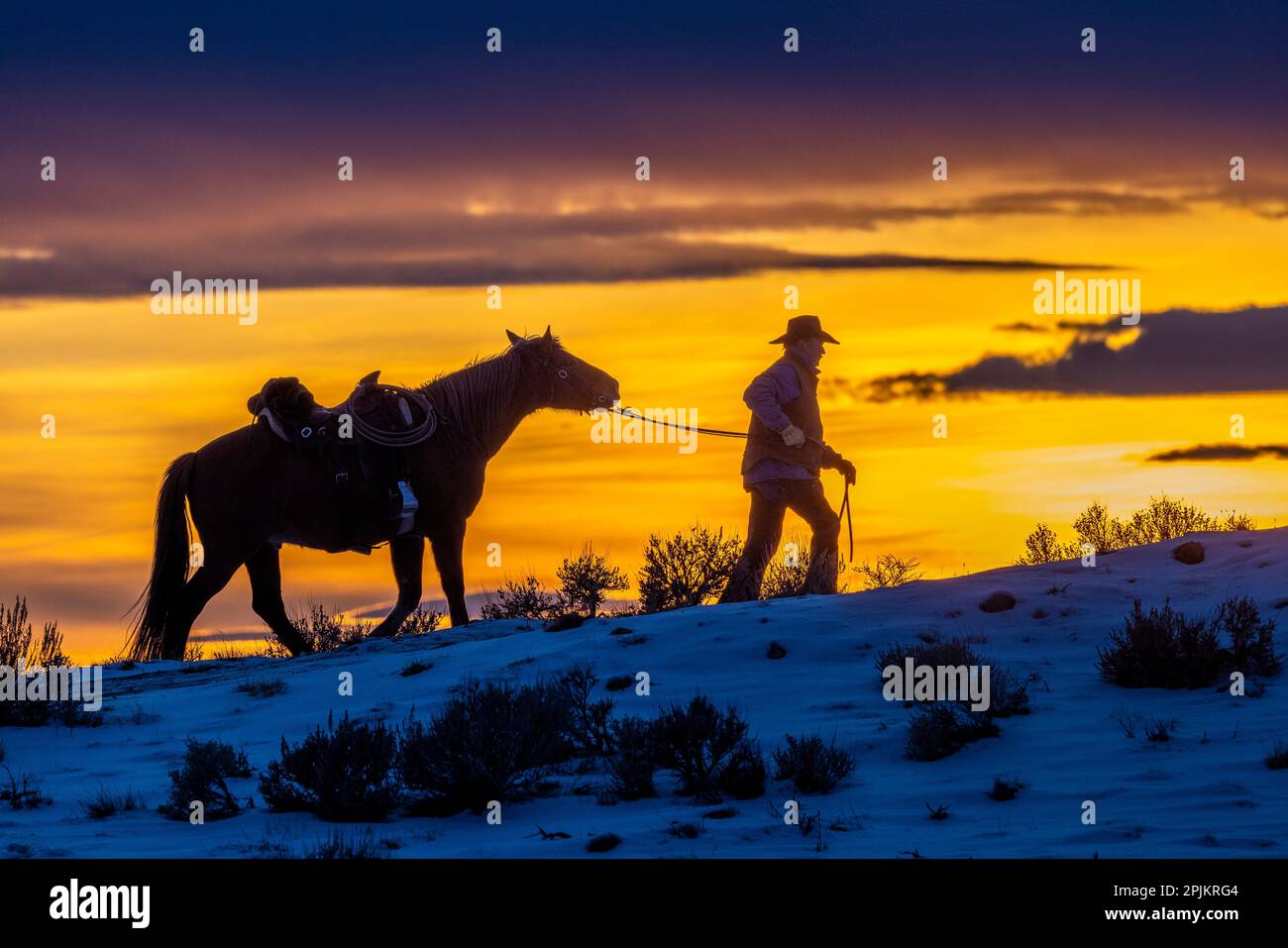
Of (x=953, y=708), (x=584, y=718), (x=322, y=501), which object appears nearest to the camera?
(x=953, y=708)

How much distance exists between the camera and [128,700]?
39.0 feet

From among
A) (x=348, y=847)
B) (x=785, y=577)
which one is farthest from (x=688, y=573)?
(x=348, y=847)

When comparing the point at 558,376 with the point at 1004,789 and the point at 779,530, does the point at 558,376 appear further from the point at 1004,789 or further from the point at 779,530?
the point at 1004,789

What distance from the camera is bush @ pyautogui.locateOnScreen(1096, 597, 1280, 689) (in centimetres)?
953

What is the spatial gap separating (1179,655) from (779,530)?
4.61 meters

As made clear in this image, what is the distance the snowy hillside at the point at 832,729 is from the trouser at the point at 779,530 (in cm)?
106

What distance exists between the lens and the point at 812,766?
25.8 feet

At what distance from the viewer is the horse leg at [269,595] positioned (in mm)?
15477

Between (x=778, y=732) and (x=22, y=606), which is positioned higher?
(x=22, y=606)

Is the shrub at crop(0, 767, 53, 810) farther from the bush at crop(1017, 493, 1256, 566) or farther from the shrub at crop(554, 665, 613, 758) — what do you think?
the bush at crop(1017, 493, 1256, 566)

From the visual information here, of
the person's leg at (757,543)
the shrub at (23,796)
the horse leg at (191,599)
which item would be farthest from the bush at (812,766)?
the horse leg at (191,599)
